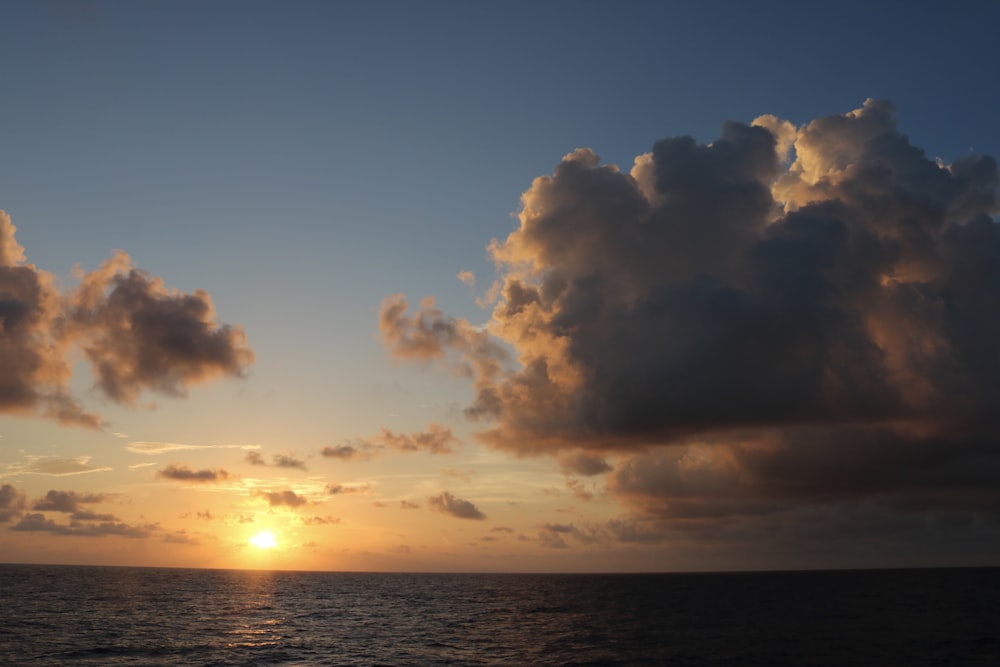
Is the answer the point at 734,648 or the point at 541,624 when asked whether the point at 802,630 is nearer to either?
the point at 734,648

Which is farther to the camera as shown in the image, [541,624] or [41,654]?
[541,624]

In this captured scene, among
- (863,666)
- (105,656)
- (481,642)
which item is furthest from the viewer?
(481,642)

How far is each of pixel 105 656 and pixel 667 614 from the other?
8985 centimetres

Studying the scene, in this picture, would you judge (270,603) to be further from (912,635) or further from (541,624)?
(912,635)

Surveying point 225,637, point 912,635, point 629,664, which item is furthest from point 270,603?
point 912,635

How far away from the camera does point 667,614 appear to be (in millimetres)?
126375

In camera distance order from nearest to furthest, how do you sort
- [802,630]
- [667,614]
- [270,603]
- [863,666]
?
1. [863,666]
2. [802,630]
3. [667,614]
4. [270,603]

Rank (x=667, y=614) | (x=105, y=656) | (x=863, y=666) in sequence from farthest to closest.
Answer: (x=667, y=614), (x=105, y=656), (x=863, y=666)

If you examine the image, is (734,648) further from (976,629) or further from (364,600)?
(364,600)

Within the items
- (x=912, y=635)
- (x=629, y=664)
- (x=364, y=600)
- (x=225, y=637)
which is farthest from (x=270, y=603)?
(x=912, y=635)

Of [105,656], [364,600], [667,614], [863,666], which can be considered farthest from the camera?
[364,600]

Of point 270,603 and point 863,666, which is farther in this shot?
point 270,603

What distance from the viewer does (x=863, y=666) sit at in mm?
66812

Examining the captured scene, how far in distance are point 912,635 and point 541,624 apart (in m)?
50.7
